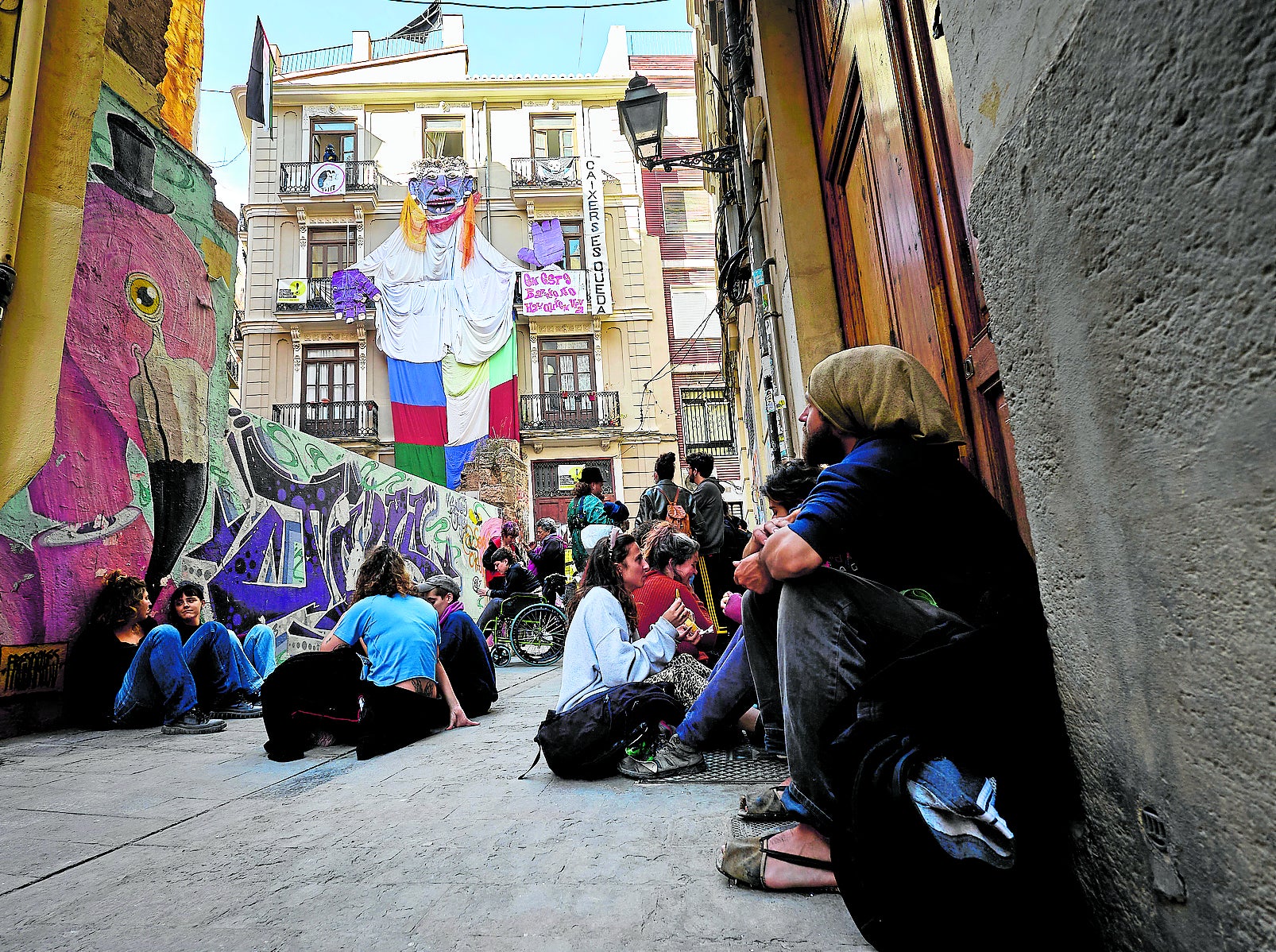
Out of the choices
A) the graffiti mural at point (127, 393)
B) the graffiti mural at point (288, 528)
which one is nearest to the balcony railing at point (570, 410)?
the graffiti mural at point (288, 528)

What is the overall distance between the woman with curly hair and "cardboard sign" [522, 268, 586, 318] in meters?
17.2

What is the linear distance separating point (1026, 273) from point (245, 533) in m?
6.92

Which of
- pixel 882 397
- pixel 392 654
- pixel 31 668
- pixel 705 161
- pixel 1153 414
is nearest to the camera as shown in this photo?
pixel 1153 414

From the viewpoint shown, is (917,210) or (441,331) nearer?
(917,210)

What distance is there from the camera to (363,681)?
3.90 meters

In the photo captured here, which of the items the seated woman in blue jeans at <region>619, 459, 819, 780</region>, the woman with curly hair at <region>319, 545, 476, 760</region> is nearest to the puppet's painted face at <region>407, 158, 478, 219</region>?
the woman with curly hair at <region>319, 545, 476, 760</region>

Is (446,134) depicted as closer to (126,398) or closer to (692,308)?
(692,308)

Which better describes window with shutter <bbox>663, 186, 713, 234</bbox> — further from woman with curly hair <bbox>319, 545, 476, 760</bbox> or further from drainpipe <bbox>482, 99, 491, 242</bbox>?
woman with curly hair <bbox>319, 545, 476, 760</bbox>

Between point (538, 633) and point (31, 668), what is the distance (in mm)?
4994

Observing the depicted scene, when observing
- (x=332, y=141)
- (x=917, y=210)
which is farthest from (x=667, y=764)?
(x=332, y=141)

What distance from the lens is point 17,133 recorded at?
3.01 m

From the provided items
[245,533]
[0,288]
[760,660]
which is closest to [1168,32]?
[760,660]

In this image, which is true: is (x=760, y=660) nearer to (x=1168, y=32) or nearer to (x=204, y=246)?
(x=1168, y=32)

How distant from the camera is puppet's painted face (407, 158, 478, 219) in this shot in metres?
20.7
